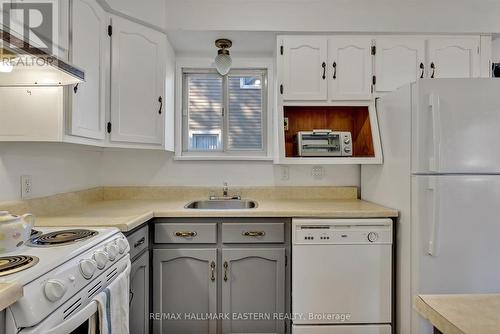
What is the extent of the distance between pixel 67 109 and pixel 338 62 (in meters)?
1.80

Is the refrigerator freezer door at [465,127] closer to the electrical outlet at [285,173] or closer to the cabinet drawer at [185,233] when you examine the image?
the electrical outlet at [285,173]

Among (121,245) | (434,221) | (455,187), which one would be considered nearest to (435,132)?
(455,187)

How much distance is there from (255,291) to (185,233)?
0.59 meters

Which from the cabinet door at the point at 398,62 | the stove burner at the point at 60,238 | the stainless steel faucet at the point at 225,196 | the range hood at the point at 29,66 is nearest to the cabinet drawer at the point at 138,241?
the stove burner at the point at 60,238

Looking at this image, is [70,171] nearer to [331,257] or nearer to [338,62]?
[331,257]

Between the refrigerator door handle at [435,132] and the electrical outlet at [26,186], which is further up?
the refrigerator door handle at [435,132]

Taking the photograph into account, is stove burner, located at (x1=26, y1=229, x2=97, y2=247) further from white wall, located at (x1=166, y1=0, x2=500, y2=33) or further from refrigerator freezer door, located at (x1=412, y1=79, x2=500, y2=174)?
refrigerator freezer door, located at (x1=412, y1=79, x2=500, y2=174)

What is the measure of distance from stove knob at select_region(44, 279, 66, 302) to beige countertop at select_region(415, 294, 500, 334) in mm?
1045

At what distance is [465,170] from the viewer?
150 cm

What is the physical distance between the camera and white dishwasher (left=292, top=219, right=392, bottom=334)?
1730 millimetres

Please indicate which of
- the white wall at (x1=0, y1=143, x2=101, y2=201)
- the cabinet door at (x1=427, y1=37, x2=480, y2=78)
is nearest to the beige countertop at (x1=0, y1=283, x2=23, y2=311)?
the white wall at (x1=0, y1=143, x2=101, y2=201)

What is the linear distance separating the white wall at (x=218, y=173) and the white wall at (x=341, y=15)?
1084mm

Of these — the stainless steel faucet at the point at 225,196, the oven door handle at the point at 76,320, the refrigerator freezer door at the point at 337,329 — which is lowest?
the refrigerator freezer door at the point at 337,329

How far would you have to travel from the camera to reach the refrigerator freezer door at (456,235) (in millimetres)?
1503
